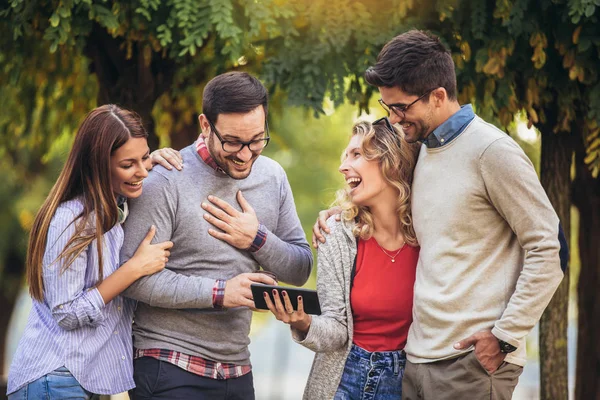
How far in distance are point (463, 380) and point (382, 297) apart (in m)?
0.53

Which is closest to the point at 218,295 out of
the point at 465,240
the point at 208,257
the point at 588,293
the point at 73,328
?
the point at 208,257

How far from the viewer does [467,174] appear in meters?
3.48

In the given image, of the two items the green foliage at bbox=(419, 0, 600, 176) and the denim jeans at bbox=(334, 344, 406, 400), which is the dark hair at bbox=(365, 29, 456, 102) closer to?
the denim jeans at bbox=(334, 344, 406, 400)

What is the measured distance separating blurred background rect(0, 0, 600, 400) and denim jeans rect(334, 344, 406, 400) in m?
1.45

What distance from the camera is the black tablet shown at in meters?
3.46

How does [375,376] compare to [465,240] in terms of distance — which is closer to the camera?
[465,240]

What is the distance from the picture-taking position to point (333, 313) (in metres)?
3.80

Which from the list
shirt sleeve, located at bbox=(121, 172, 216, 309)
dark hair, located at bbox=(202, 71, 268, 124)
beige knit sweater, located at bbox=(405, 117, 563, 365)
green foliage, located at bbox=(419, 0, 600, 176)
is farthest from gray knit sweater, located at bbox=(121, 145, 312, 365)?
green foliage, located at bbox=(419, 0, 600, 176)

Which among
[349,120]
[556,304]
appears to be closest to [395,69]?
[556,304]

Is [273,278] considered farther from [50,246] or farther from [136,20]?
[136,20]

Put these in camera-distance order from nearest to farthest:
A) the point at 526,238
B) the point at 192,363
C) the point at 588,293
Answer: the point at 526,238 < the point at 192,363 < the point at 588,293

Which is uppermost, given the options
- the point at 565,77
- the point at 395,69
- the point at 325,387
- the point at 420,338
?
the point at 565,77

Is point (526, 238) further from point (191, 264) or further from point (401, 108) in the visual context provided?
point (191, 264)

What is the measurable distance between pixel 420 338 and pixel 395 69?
1.12 metres
